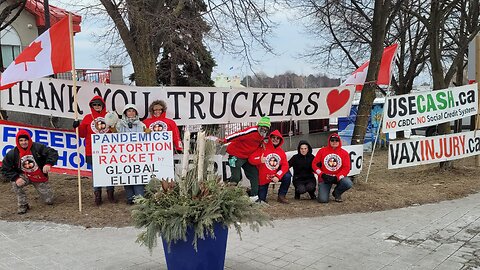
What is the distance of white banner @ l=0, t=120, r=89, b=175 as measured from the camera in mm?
7688

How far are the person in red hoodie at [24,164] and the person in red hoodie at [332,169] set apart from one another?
4261mm

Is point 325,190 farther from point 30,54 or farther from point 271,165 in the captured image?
point 30,54

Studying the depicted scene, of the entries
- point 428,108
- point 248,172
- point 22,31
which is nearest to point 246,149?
point 248,172

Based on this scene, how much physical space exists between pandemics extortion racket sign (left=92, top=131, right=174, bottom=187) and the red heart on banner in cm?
335


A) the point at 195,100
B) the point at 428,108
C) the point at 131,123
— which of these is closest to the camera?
the point at 131,123

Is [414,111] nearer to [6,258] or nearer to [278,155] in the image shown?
[278,155]

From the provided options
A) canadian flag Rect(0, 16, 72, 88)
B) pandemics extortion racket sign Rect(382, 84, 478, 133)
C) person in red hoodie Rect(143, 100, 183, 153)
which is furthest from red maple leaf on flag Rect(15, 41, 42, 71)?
pandemics extortion racket sign Rect(382, 84, 478, 133)

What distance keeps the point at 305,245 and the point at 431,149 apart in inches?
200

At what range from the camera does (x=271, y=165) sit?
7.28m

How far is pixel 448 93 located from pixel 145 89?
6215mm

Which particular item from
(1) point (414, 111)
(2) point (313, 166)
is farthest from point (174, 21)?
(1) point (414, 111)

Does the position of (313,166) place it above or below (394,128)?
below

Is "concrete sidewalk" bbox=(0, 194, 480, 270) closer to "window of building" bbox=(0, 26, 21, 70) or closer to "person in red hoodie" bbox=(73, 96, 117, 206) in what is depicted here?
"person in red hoodie" bbox=(73, 96, 117, 206)

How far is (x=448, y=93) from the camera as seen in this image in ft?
30.7
